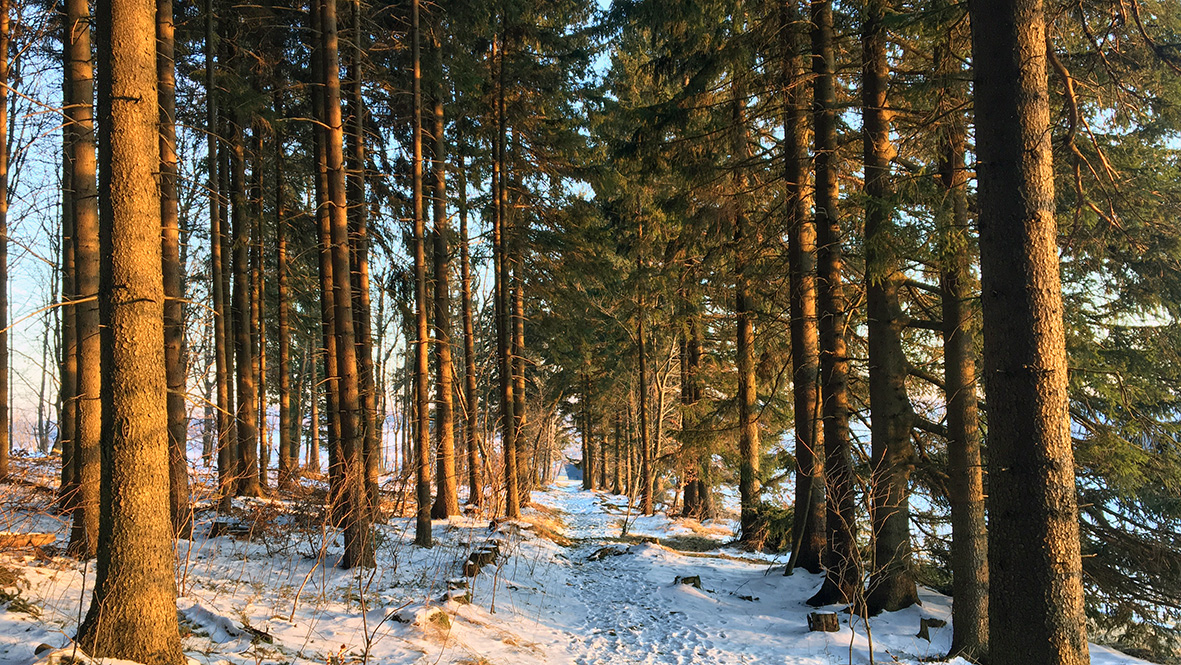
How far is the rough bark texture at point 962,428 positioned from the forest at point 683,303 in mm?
40

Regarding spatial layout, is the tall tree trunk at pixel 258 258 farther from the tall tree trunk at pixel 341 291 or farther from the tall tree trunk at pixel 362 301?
the tall tree trunk at pixel 341 291

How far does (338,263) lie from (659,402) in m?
11.2

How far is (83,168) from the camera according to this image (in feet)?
21.0

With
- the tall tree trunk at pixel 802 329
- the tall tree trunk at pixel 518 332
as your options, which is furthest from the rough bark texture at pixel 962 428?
the tall tree trunk at pixel 518 332

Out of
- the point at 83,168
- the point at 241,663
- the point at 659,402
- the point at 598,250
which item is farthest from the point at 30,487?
the point at 659,402

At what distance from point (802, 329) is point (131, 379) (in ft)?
26.5

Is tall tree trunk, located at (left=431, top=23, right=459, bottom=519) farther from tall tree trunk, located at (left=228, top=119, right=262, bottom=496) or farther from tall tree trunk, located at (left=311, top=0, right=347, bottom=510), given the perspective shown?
tall tree trunk, located at (left=228, top=119, right=262, bottom=496)

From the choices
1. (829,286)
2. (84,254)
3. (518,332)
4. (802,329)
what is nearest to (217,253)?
(84,254)

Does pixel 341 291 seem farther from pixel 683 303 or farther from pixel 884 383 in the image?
pixel 683 303

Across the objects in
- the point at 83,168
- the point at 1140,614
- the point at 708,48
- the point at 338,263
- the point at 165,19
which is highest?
the point at 708,48

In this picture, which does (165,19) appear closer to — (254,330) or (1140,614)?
(254,330)

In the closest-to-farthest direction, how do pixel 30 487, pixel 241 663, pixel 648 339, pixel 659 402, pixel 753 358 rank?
pixel 241 663
pixel 30 487
pixel 753 358
pixel 659 402
pixel 648 339

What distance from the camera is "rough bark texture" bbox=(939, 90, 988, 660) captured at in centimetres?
615

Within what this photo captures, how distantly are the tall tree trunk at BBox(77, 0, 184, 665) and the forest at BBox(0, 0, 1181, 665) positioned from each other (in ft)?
0.06
